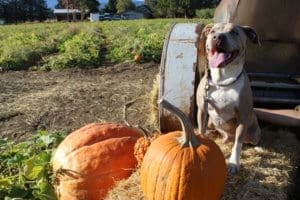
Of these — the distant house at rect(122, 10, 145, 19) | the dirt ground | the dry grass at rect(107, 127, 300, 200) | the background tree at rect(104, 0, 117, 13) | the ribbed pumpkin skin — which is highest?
the ribbed pumpkin skin

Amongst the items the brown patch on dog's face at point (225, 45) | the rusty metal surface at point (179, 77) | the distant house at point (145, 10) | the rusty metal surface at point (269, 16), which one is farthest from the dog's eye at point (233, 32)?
the distant house at point (145, 10)

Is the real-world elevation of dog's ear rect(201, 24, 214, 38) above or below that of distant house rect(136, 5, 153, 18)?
above

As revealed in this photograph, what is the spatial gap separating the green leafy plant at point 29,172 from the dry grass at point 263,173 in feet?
1.69

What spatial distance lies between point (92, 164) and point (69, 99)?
14.2 ft

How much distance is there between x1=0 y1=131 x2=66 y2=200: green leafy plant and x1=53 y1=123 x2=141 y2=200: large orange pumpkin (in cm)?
11

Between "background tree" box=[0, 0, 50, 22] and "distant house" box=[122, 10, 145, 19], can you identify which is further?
"distant house" box=[122, 10, 145, 19]

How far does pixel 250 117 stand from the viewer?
420cm

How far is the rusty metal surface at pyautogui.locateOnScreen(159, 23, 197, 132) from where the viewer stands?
4.50 metres

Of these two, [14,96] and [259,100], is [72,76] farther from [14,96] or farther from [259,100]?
[259,100]

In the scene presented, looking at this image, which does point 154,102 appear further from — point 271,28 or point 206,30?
point 271,28

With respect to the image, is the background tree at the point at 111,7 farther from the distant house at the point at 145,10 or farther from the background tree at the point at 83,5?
the background tree at the point at 83,5

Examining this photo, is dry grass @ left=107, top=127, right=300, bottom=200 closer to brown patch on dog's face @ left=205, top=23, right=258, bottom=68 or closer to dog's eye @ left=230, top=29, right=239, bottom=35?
brown patch on dog's face @ left=205, top=23, right=258, bottom=68

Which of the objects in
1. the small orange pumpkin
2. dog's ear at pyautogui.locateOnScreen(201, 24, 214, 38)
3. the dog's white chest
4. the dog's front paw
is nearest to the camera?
the dog's front paw

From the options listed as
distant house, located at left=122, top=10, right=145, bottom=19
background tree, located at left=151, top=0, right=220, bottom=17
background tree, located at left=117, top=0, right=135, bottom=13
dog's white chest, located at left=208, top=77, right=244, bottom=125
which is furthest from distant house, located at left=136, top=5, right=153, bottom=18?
dog's white chest, located at left=208, top=77, right=244, bottom=125
